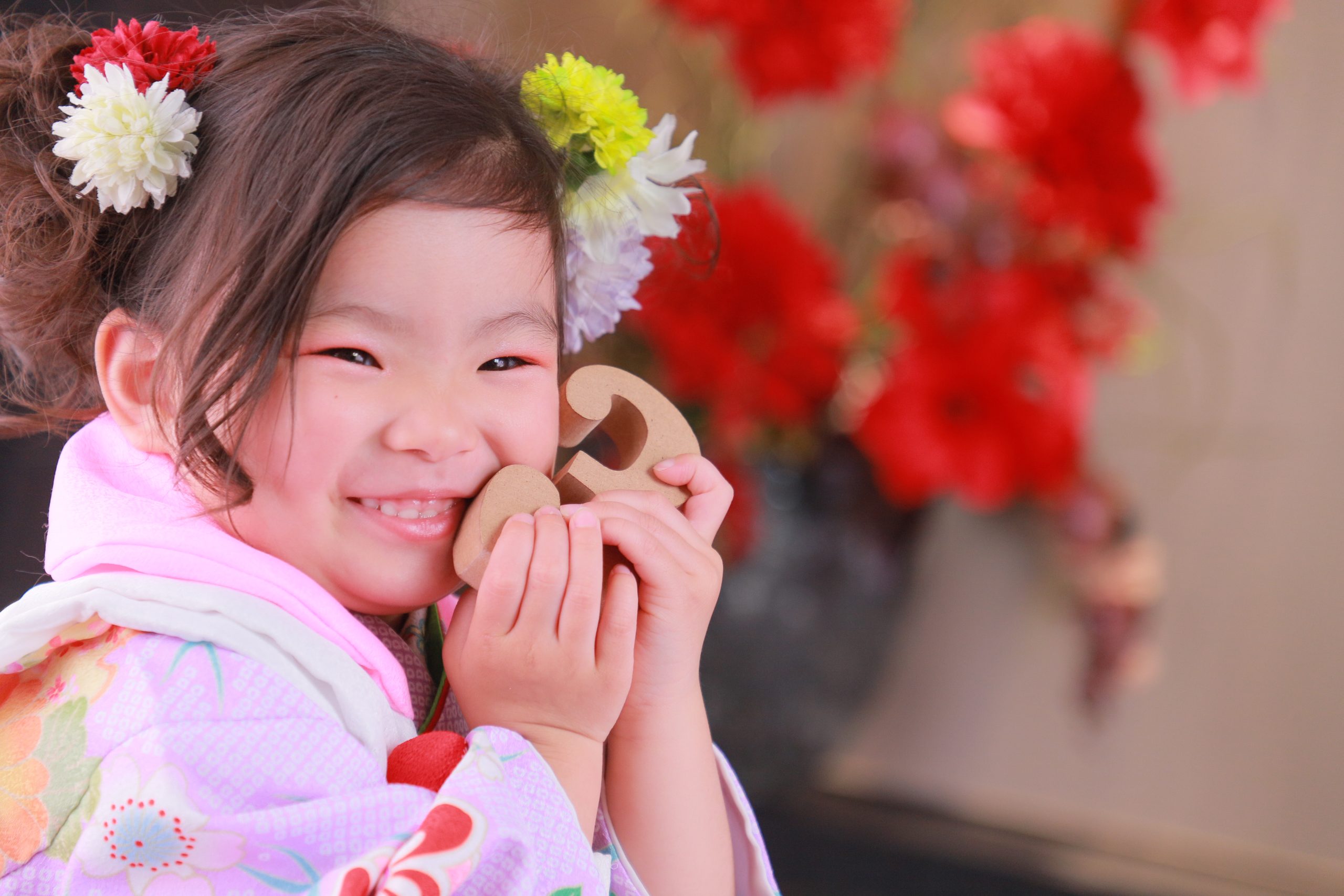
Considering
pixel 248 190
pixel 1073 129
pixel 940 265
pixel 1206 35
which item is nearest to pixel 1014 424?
pixel 940 265

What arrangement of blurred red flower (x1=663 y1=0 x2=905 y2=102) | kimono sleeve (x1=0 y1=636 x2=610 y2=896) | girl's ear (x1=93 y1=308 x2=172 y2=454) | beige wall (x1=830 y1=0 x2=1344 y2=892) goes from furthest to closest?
beige wall (x1=830 y1=0 x2=1344 y2=892) < blurred red flower (x1=663 y1=0 x2=905 y2=102) < girl's ear (x1=93 y1=308 x2=172 y2=454) < kimono sleeve (x1=0 y1=636 x2=610 y2=896)

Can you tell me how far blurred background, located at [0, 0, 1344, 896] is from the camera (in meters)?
1.19

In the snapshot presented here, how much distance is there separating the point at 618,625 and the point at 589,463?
0.09m

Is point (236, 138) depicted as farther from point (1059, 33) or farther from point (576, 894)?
point (1059, 33)

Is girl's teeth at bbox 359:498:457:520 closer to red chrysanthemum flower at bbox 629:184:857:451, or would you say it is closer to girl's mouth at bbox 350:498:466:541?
girl's mouth at bbox 350:498:466:541

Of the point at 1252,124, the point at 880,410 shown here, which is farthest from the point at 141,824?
the point at 1252,124

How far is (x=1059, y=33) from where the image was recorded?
126 centimetres

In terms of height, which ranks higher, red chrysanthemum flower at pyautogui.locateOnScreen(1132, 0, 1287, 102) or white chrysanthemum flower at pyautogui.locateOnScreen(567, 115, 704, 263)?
red chrysanthemum flower at pyautogui.locateOnScreen(1132, 0, 1287, 102)

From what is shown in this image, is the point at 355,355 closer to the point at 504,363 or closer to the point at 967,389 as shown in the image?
the point at 504,363

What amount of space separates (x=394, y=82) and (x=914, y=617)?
53.9 inches

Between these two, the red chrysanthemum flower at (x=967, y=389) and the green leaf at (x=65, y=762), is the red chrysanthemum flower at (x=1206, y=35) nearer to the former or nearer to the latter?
the red chrysanthemum flower at (x=967, y=389)

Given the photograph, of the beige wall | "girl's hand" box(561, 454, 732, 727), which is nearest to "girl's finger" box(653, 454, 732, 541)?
"girl's hand" box(561, 454, 732, 727)

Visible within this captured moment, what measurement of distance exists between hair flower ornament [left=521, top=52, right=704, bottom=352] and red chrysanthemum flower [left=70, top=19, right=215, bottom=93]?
169mm

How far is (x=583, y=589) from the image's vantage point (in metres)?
0.55
